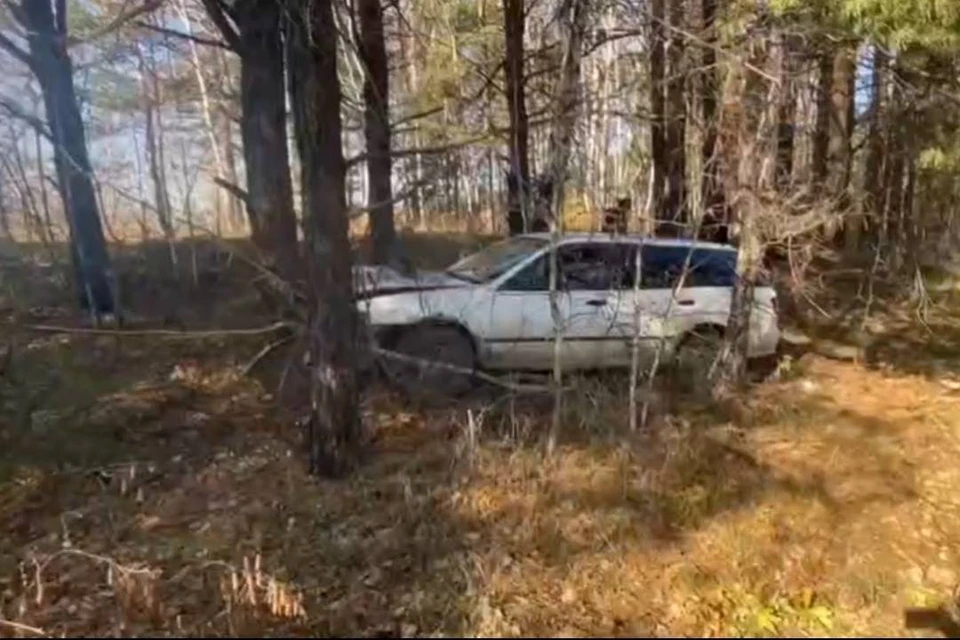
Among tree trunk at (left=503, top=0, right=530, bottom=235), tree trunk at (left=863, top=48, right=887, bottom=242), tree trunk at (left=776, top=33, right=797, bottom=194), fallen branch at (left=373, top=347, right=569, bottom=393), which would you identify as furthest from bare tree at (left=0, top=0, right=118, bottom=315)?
tree trunk at (left=863, top=48, right=887, bottom=242)

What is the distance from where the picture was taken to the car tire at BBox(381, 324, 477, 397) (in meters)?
7.11

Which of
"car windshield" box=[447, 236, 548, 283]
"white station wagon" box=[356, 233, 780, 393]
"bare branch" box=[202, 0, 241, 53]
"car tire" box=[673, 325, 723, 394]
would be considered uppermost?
"bare branch" box=[202, 0, 241, 53]

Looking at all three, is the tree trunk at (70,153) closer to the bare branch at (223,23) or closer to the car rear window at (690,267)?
the bare branch at (223,23)

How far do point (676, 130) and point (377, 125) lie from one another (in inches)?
158

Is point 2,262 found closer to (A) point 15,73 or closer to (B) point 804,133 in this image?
(A) point 15,73

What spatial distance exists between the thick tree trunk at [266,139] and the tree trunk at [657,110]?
341cm

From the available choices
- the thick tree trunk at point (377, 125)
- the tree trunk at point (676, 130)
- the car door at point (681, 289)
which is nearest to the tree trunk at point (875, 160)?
the tree trunk at point (676, 130)

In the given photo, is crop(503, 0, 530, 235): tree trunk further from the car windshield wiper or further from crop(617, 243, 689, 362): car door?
crop(617, 243, 689, 362): car door

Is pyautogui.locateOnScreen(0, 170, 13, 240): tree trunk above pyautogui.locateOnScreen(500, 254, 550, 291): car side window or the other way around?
above

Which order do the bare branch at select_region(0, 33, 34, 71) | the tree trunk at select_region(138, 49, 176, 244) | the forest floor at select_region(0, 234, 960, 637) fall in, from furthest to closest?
the tree trunk at select_region(138, 49, 176, 244)
the bare branch at select_region(0, 33, 34, 71)
the forest floor at select_region(0, 234, 960, 637)

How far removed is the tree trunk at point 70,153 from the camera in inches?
375

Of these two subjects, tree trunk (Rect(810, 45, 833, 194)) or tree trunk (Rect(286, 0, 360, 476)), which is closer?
tree trunk (Rect(286, 0, 360, 476))

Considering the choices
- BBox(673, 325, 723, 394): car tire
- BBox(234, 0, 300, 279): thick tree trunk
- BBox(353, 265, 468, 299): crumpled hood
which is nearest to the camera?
BBox(353, 265, 468, 299): crumpled hood

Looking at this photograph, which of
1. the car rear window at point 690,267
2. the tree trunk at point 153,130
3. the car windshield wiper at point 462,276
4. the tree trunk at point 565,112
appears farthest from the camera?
the tree trunk at point 153,130
